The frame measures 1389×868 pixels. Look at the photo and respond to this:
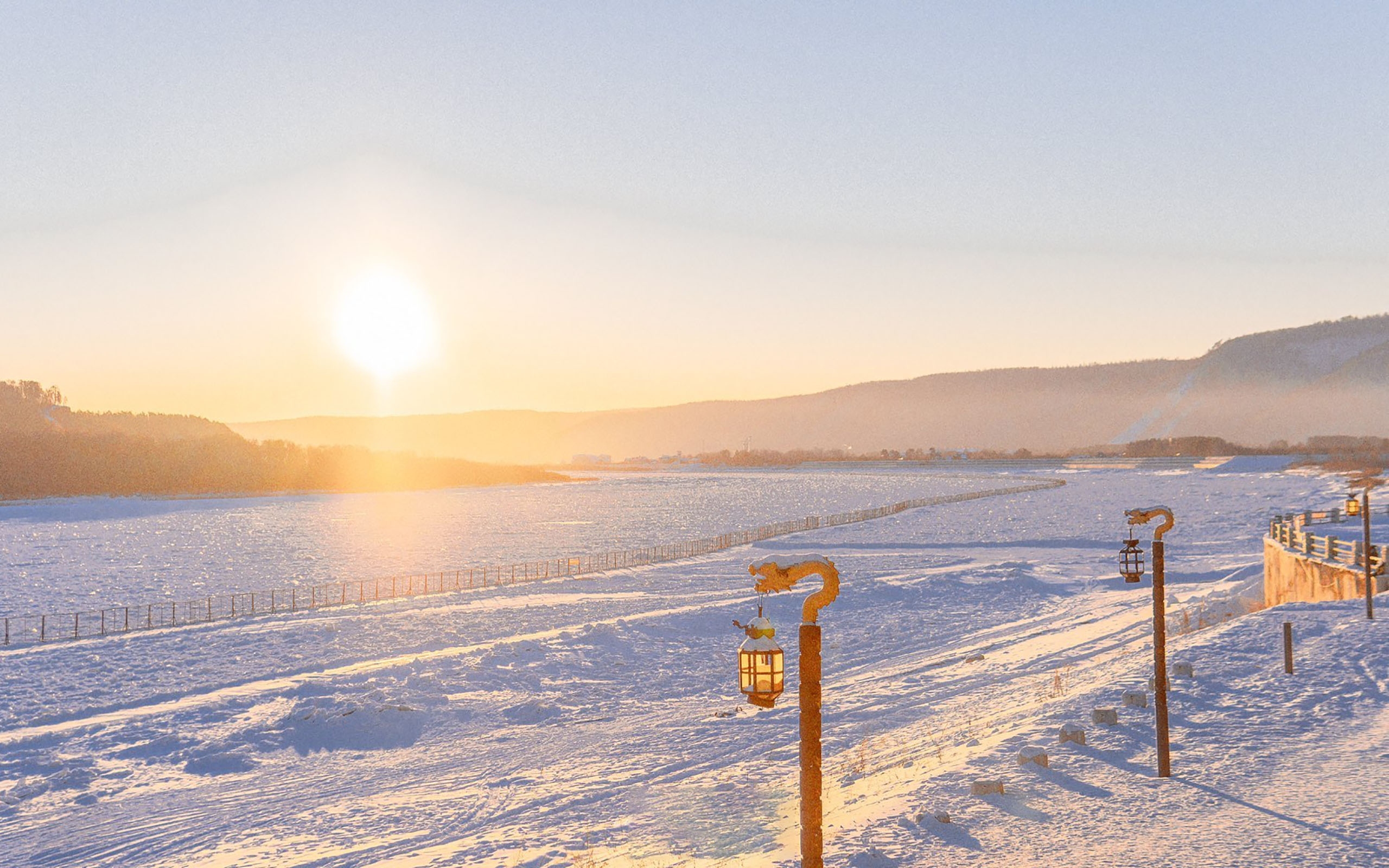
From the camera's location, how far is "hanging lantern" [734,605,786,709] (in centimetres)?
822

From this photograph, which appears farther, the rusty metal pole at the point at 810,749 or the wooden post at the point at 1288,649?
the wooden post at the point at 1288,649

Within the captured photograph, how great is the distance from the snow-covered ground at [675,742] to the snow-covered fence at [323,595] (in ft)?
10.4

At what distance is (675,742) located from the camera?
70.4 feet

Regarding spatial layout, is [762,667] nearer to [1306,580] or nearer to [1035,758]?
[1035,758]

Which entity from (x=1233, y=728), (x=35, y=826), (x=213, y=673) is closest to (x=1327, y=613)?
(x=1233, y=728)

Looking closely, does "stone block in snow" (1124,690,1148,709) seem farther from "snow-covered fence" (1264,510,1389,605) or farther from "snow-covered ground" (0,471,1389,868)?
"snow-covered fence" (1264,510,1389,605)

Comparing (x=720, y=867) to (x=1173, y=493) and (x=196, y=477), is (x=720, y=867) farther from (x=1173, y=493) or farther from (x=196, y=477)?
(x=196, y=477)

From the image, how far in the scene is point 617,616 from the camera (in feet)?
127

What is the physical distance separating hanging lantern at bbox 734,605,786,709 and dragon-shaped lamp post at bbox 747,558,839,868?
0.56 metres

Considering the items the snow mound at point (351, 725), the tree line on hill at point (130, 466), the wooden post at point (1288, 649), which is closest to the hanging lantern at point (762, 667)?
the wooden post at point (1288, 649)

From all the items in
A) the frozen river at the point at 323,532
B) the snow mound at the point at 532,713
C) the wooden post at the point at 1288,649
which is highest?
the wooden post at the point at 1288,649

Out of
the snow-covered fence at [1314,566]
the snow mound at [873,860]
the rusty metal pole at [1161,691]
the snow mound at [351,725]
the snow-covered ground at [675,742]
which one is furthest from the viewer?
the snow-covered fence at [1314,566]

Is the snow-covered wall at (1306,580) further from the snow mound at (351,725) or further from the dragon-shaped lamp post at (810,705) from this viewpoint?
the snow mound at (351,725)

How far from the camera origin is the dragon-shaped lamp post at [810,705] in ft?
29.1
